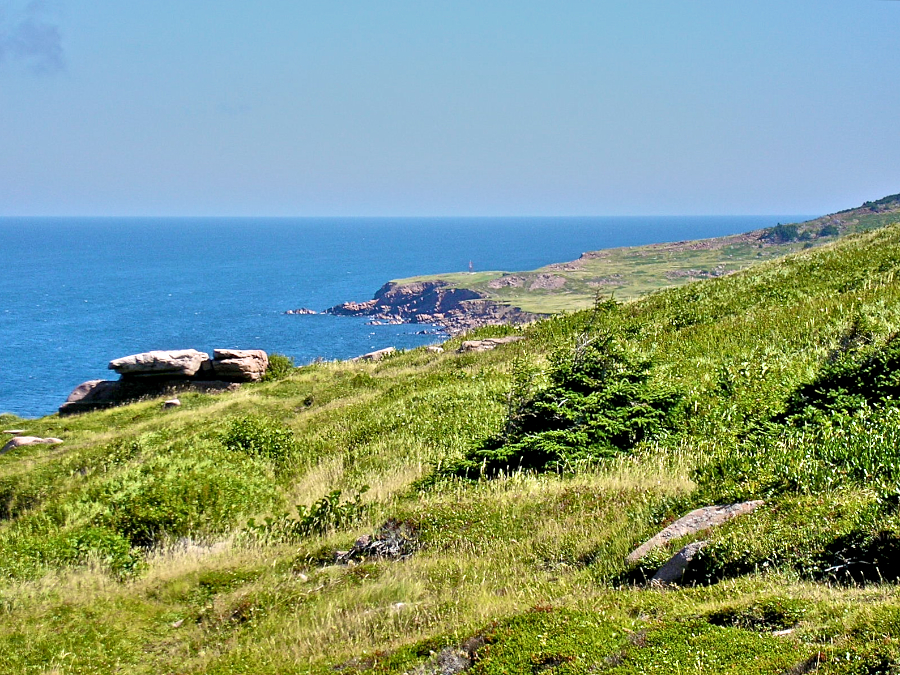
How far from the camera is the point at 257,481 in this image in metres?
14.7

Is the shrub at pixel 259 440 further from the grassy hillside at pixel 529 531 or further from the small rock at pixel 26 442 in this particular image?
the small rock at pixel 26 442

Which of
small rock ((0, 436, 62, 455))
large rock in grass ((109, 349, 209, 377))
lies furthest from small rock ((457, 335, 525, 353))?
small rock ((0, 436, 62, 455))

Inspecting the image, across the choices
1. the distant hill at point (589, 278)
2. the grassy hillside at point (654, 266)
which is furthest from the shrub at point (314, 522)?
the distant hill at point (589, 278)

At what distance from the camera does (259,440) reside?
18.8 meters

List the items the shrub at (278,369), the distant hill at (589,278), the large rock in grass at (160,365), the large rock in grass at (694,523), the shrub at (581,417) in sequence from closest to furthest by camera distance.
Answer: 1. the large rock in grass at (694,523)
2. the shrub at (581,417)
3. the shrub at (278,369)
4. the large rock in grass at (160,365)
5. the distant hill at (589,278)

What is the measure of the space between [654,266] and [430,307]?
169 feet

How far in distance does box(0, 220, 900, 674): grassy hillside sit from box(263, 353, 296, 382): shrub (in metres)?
14.4

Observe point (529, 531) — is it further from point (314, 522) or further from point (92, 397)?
point (92, 397)

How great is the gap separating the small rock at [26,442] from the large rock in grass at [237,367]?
26.6 feet

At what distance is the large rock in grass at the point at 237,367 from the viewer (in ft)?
112

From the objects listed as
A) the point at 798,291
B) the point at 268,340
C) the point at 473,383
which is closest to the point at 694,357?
the point at 473,383

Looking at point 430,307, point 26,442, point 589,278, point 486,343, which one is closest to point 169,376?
point 26,442

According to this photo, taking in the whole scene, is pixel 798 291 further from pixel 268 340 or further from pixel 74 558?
pixel 268 340

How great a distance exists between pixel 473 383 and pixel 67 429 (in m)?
18.4
